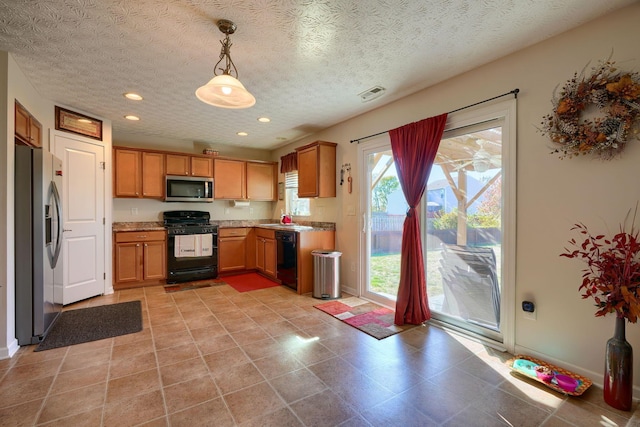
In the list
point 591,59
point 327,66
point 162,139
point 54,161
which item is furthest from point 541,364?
point 162,139

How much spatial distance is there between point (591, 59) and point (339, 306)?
3.19 m

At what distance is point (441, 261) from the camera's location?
10.1 ft

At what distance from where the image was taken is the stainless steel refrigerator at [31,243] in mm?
2541

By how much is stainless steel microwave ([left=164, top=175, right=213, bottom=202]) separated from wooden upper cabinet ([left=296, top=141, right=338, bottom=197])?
6.26ft

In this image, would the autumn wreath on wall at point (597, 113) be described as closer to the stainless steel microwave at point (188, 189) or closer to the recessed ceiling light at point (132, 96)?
the recessed ceiling light at point (132, 96)

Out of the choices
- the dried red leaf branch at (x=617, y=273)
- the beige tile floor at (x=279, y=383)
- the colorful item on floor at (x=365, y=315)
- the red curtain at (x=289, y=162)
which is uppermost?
the red curtain at (x=289, y=162)

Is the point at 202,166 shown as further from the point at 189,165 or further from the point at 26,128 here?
the point at 26,128

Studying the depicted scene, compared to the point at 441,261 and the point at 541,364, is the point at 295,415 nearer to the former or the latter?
the point at 541,364

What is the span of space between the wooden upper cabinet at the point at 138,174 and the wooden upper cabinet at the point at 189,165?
14cm

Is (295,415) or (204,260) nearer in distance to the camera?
(295,415)

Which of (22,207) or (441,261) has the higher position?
(22,207)

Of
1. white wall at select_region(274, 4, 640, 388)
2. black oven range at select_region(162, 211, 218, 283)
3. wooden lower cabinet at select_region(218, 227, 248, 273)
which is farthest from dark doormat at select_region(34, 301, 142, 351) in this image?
white wall at select_region(274, 4, 640, 388)

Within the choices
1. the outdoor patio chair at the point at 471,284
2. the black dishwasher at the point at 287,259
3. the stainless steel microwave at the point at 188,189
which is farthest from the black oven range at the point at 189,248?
the outdoor patio chair at the point at 471,284

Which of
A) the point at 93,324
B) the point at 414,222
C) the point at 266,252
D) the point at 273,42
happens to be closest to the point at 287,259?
the point at 266,252
